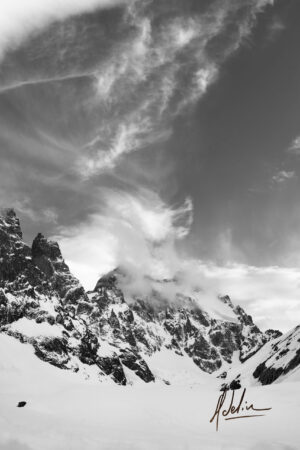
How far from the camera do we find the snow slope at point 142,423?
60.1 ft

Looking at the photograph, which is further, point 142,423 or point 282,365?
point 282,365

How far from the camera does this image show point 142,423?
25.9 m

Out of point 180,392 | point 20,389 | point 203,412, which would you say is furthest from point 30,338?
point 203,412

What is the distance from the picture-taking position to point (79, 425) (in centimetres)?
2380

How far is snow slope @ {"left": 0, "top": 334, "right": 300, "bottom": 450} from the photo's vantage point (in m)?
18.3

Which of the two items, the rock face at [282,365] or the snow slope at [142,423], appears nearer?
the snow slope at [142,423]
